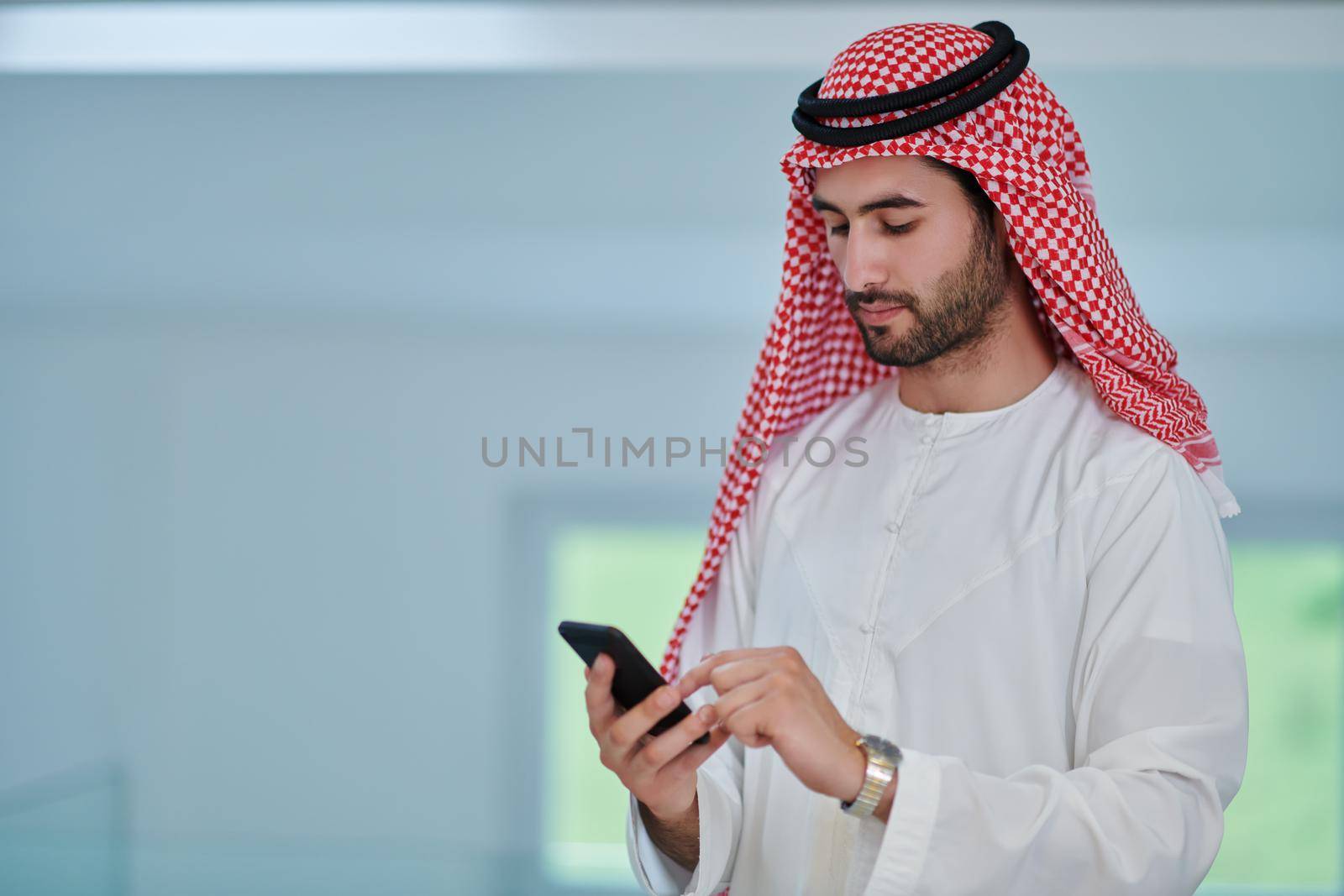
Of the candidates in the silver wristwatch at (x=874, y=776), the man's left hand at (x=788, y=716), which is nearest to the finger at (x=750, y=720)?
the man's left hand at (x=788, y=716)

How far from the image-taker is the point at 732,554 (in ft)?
5.75

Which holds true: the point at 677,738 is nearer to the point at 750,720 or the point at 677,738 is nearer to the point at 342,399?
the point at 750,720

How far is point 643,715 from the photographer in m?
1.28

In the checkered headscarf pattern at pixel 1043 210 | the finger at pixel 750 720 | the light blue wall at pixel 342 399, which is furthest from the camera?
the light blue wall at pixel 342 399

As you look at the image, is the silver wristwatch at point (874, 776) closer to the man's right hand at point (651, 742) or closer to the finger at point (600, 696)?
the man's right hand at point (651, 742)

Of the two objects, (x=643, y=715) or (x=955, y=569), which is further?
(x=955, y=569)

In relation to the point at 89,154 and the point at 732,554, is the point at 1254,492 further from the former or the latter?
the point at 89,154

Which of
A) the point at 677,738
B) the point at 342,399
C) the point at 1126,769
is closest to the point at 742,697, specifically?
the point at 677,738

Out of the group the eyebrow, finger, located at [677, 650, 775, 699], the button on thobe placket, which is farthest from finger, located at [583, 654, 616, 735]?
the eyebrow

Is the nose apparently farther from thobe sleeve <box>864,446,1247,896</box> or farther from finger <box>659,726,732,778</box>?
finger <box>659,726,732,778</box>

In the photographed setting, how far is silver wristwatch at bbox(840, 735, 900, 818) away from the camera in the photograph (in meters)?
A: 1.21

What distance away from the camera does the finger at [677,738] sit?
50.0 inches

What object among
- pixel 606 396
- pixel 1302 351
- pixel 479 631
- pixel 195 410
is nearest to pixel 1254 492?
pixel 1302 351

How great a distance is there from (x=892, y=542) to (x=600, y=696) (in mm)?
482
